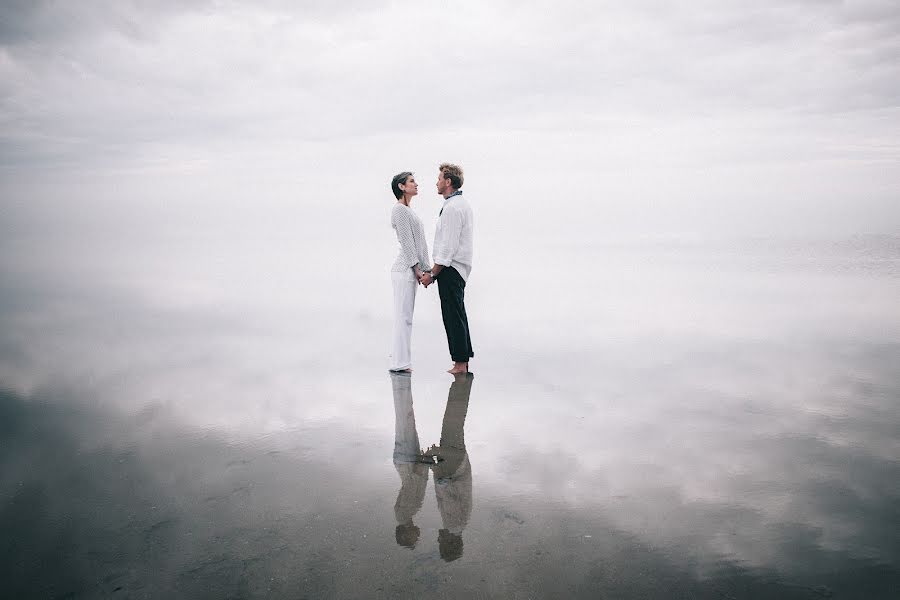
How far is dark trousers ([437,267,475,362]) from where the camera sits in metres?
6.55

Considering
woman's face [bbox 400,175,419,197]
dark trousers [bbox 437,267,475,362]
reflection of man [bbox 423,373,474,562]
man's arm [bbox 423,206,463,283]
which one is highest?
woman's face [bbox 400,175,419,197]

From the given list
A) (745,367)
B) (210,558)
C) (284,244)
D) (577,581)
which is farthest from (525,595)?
(284,244)

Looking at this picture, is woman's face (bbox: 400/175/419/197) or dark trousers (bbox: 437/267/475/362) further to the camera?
dark trousers (bbox: 437/267/475/362)

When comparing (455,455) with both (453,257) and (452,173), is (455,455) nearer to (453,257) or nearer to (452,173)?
(453,257)

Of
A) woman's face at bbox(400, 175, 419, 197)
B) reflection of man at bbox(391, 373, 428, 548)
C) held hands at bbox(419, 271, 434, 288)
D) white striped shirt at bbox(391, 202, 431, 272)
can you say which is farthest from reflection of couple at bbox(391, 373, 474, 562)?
woman's face at bbox(400, 175, 419, 197)

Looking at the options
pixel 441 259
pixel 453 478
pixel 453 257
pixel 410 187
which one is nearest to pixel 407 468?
pixel 453 478

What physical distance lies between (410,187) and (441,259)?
819 mm

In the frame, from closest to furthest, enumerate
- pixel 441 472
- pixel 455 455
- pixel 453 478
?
pixel 453 478
pixel 441 472
pixel 455 455

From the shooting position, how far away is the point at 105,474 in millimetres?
4168

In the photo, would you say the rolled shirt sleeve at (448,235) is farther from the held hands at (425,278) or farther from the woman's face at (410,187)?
the woman's face at (410,187)

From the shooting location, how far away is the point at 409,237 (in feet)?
20.8

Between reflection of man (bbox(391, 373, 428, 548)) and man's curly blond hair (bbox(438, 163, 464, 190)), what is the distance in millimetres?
2207

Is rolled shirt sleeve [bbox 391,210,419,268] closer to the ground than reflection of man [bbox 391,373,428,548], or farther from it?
farther from it

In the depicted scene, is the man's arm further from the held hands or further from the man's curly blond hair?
the man's curly blond hair
